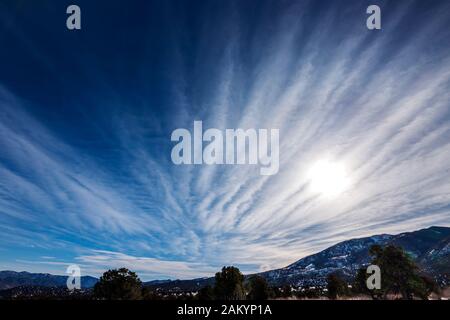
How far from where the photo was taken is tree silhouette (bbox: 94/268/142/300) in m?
63.7

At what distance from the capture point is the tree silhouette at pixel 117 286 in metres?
63.7

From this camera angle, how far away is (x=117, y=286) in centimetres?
6600
